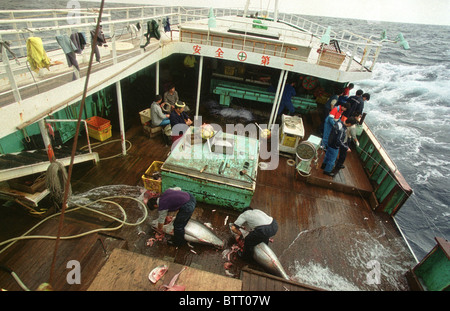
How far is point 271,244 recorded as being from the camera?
5.09 meters

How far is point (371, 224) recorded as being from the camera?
5.96 metres

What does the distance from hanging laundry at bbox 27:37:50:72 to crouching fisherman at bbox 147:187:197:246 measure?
10.1ft

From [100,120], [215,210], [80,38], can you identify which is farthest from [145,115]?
[215,210]

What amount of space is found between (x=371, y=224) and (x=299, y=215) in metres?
1.92

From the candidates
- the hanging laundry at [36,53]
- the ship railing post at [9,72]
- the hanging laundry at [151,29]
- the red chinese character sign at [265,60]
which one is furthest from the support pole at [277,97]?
the ship railing post at [9,72]

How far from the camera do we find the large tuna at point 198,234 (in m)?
4.59

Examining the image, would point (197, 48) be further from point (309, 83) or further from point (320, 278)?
point (320, 278)

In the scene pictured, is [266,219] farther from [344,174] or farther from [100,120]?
[100,120]

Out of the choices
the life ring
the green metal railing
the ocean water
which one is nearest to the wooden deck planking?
the green metal railing

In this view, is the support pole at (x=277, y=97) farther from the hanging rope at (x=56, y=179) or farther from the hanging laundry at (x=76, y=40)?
the hanging rope at (x=56, y=179)

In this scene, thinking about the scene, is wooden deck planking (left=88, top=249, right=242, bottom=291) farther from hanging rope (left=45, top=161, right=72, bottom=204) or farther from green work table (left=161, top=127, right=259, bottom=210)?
green work table (left=161, top=127, right=259, bottom=210)

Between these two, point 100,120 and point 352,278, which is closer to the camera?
point 352,278

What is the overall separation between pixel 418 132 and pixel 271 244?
19.7m

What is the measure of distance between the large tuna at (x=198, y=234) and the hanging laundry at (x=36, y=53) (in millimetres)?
3769
